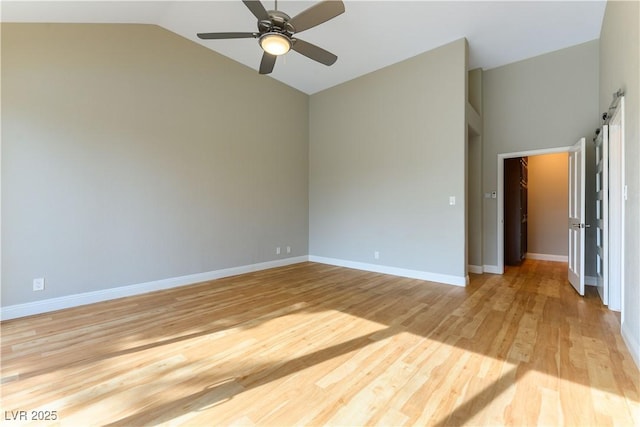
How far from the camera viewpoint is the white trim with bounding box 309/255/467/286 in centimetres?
407

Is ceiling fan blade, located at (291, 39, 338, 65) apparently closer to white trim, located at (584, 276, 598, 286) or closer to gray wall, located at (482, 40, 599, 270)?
gray wall, located at (482, 40, 599, 270)

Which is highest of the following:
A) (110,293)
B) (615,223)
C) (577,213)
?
(577,213)

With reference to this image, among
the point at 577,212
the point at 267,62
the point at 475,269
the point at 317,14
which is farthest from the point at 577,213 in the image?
the point at 267,62

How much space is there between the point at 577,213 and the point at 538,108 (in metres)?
1.84

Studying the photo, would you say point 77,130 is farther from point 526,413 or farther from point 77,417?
point 526,413

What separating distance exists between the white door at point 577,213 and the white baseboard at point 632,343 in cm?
141

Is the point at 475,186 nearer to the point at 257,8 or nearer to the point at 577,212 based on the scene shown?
the point at 577,212

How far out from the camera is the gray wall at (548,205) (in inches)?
239

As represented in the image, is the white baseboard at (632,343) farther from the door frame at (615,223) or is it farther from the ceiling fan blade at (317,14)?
the ceiling fan blade at (317,14)

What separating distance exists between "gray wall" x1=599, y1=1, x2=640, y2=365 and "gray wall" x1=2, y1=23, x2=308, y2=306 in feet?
14.9

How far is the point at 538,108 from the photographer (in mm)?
4480

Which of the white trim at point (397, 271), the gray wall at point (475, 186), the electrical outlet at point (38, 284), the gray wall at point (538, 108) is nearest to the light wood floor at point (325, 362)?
the electrical outlet at point (38, 284)

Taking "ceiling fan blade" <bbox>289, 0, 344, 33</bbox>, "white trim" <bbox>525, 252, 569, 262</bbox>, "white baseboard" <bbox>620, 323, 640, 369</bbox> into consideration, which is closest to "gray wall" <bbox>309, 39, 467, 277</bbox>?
"white baseboard" <bbox>620, 323, 640, 369</bbox>

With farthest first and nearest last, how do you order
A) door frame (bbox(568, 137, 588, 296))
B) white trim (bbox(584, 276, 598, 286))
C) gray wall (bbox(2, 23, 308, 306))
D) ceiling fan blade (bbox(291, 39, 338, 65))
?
white trim (bbox(584, 276, 598, 286)) < door frame (bbox(568, 137, 588, 296)) < gray wall (bbox(2, 23, 308, 306)) < ceiling fan blade (bbox(291, 39, 338, 65))
